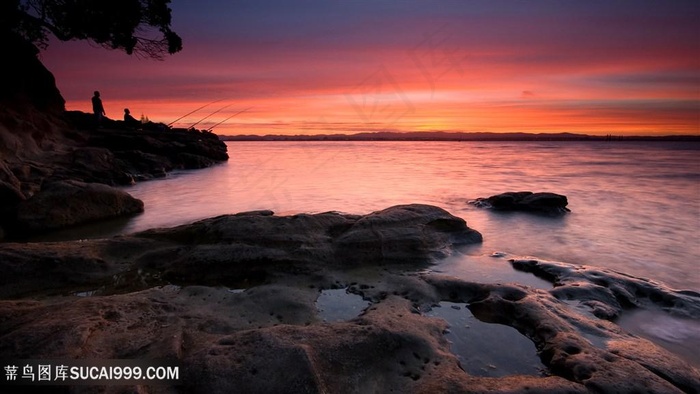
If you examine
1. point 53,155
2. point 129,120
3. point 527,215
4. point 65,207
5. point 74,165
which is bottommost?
point 527,215

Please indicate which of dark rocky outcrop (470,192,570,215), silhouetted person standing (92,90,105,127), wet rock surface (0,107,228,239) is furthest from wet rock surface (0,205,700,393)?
silhouetted person standing (92,90,105,127)

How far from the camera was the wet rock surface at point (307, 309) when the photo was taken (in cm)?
268

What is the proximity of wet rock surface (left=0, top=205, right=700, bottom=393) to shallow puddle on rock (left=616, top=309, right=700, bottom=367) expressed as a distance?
0.16 meters

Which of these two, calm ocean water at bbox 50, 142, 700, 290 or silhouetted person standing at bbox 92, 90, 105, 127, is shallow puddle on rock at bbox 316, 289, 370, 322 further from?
silhouetted person standing at bbox 92, 90, 105, 127

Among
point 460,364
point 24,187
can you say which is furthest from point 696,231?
point 24,187

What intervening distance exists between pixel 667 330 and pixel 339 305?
3.41 m

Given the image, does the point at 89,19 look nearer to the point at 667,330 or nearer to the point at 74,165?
the point at 74,165

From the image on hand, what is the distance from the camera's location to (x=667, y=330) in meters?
3.79

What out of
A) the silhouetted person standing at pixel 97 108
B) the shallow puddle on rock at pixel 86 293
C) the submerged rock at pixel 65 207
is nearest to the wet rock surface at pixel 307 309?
the shallow puddle on rock at pixel 86 293

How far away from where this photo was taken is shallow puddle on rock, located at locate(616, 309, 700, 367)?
3.46 metres

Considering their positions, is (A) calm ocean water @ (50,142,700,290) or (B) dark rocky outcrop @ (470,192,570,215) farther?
(B) dark rocky outcrop @ (470,192,570,215)

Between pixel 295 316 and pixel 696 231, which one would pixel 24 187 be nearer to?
pixel 295 316

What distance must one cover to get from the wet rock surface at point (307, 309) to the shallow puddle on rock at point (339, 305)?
0.10m

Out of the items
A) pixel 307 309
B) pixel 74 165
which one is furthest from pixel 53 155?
pixel 307 309
